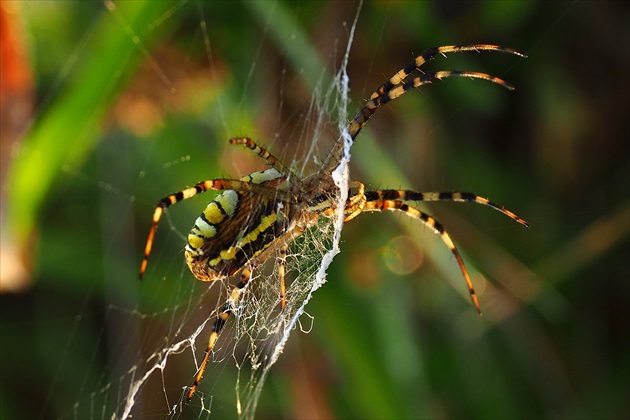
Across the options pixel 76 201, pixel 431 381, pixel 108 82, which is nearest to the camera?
pixel 108 82

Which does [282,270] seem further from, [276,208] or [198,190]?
[198,190]

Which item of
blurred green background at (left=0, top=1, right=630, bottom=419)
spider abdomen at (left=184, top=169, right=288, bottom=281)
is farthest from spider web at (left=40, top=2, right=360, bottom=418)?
spider abdomen at (left=184, top=169, right=288, bottom=281)

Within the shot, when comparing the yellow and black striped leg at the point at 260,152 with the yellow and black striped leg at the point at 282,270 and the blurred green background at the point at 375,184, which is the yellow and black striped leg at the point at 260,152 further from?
the blurred green background at the point at 375,184

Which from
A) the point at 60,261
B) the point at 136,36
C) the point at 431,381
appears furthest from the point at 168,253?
the point at 431,381

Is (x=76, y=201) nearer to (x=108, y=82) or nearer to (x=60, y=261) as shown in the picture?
(x=60, y=261)

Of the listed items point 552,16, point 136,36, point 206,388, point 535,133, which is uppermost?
point 136,36

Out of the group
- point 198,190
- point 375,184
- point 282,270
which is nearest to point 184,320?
point 282,270
